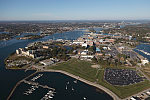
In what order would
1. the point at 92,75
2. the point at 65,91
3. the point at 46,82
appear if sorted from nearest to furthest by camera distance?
the point at 65,91 → the point at 46,82 → the point at 92,75

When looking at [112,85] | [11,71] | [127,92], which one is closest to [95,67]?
[112,85]

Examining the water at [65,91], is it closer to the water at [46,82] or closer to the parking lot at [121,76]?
the water at [46,82]

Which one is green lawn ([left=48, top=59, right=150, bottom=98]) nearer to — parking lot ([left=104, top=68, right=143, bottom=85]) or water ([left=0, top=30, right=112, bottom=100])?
parking lot ([left=104, top=68, right=143, bottom=85])

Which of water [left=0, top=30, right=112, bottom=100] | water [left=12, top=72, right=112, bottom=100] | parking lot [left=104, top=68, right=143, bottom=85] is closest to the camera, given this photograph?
water [left=12, top=72, right=112, bottom=100]

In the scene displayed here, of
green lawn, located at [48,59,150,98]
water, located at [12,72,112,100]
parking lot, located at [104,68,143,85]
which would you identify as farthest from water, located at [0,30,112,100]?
parking lot, located at [104,68,143,85]

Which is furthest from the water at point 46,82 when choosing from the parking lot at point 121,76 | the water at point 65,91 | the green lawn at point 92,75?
the parking lot at point 121,76

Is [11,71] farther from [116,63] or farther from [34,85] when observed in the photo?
[116,63]

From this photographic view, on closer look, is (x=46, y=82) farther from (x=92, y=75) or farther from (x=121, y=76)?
(x=121, y=76)

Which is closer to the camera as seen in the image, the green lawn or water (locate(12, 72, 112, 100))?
water (locate(12, 72, 112, 100))

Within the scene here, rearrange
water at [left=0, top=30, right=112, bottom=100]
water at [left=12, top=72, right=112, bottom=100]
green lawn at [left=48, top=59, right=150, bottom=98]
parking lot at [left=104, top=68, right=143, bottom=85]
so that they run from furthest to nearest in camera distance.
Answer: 1. parking lot at [left=104, top=68, right=143, bottom=85]
2. green lawn at [left=48, top=59, right=150, bottom=98]
3. water at [left=0, top=30, right=112, bottom=100]
4. water at [left=12, top=72, right=112, bottom=100]

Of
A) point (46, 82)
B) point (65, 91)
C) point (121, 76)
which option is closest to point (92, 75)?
point (121, 76)
